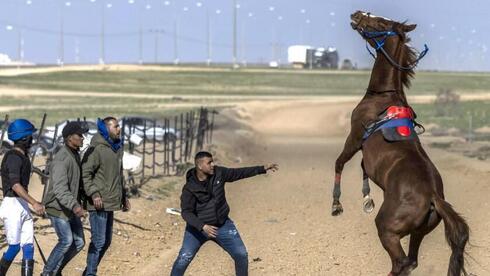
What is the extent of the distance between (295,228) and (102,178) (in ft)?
22.4

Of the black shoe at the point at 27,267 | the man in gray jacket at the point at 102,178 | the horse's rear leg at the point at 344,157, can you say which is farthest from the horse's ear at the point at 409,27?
the black shoe at the point at 27,267

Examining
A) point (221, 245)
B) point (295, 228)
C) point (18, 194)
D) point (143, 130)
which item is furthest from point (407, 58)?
point (143, 130)

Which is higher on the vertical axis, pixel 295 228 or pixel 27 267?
pixel 27 267

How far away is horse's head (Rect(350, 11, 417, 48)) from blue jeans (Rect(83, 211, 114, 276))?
9.93 ft

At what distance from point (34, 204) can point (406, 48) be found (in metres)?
3.74

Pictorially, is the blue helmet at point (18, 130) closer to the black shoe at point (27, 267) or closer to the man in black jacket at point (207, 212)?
the black shoe at point (27, 267)

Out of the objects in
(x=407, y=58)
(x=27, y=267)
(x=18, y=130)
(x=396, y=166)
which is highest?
(x=407, y=58)

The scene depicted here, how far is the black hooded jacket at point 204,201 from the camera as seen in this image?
9938 mm

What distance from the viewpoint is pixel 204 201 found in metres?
9.99

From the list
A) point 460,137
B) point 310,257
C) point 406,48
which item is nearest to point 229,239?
point 406,48

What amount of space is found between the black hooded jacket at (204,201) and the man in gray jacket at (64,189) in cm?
106

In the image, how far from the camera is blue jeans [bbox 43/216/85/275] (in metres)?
10.5

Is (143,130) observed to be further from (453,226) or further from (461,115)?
(461,115)

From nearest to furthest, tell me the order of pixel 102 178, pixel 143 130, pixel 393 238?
pixel 393 238 < pixel 102 178 < pixel 143 130
